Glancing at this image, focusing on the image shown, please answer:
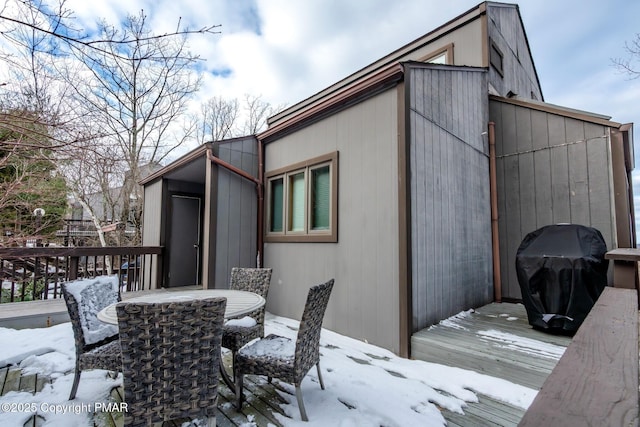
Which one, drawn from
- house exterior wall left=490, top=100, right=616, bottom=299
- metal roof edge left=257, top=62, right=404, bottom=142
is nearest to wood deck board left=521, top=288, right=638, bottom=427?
metal roof edge left=257, top=62, right=404, bottom=142

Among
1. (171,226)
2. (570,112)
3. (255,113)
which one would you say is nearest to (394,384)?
(570,112)

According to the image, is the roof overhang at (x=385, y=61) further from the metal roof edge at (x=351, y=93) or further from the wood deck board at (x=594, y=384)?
the wood deck board at (x=594, y=384)

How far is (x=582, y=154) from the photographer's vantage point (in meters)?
4.29

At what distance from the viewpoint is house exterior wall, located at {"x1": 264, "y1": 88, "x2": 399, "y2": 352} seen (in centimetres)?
332

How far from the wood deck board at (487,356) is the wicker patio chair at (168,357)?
67.0 inches

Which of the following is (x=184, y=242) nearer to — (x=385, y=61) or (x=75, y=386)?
(x=75, y=386)

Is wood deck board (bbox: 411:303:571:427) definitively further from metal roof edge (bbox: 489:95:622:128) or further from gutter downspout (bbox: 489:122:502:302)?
metal roof edge (bbox: 489:95:622:128)

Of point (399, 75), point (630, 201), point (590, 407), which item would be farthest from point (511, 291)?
point (590, 407)

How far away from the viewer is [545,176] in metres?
4.64

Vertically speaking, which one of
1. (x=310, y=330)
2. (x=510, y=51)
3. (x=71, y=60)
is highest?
(x=510, y=51)

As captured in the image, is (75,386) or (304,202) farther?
(304,202)

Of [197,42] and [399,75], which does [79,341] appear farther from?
[399,75]

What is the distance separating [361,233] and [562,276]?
6.93 feet

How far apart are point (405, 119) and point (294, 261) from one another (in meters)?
2.56
